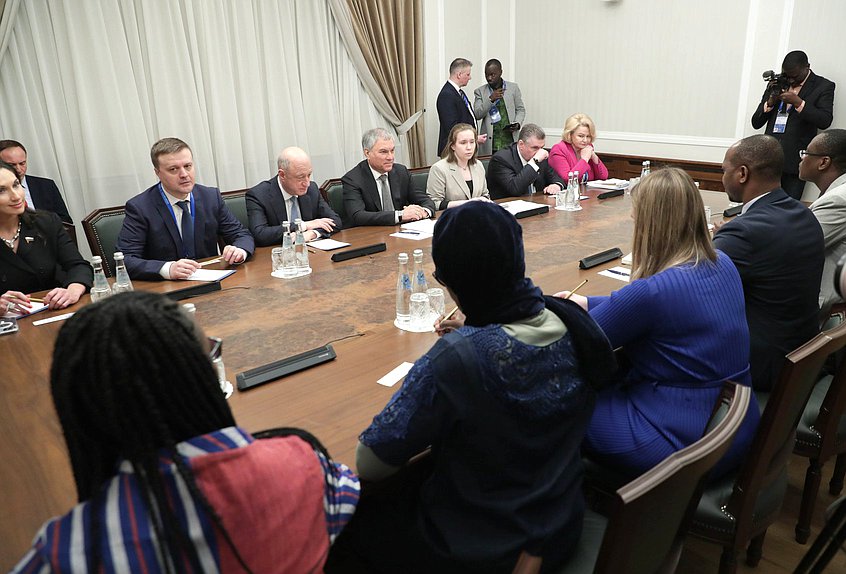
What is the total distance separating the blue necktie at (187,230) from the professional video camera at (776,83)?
4529mm

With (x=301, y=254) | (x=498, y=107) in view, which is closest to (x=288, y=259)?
(x=301, y=254)

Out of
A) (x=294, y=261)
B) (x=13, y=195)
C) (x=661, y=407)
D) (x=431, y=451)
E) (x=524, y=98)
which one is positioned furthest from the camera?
(x=524, y=98)

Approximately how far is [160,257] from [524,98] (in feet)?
17.8

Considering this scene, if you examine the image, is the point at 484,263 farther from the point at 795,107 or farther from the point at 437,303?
the point at 795,107

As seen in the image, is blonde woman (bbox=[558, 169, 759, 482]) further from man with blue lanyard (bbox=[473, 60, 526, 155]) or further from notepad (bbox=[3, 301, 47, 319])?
man with blue lanyard (bbox=[473, 60, 526, 155])

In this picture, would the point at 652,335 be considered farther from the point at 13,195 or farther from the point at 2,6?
the point at 2,6

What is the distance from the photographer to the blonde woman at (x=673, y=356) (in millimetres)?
1555

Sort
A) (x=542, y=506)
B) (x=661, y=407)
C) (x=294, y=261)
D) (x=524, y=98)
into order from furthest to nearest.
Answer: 1. (x=524, y=98)
2. (x=294, y=261)
3. (x=661, y=407)
4. (x=542, y=506)

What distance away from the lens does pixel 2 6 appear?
4.03 m

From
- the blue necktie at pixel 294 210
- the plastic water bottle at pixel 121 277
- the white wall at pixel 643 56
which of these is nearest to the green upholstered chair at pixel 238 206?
the blue necktie at pixel 294 210

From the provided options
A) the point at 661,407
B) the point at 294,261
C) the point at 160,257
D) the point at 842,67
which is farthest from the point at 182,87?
the point at 842,67

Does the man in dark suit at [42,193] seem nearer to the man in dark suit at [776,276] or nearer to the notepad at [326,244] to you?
the notepad at [326,244]

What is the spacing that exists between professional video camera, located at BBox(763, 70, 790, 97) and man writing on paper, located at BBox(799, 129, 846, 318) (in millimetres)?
2416

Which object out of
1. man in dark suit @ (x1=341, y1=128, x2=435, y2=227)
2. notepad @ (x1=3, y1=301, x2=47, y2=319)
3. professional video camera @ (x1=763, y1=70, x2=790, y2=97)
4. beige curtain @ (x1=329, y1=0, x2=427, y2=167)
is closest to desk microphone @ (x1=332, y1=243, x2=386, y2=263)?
man in dark suit @ (x1=341, y1=128, x2=435, y2=227)
